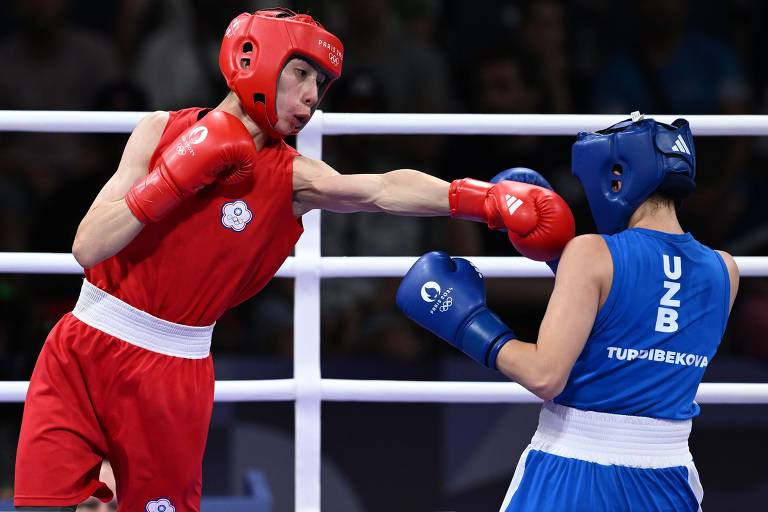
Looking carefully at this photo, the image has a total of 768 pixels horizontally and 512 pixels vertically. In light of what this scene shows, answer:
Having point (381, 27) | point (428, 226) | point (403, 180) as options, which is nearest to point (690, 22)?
point (381, 27)

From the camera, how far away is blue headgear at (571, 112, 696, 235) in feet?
7.54

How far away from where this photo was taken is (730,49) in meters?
5.67

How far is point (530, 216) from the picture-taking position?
2.33m

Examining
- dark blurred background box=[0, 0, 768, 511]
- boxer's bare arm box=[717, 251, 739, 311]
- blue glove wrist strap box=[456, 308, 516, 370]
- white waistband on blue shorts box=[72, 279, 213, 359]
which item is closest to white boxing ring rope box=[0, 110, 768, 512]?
white waistband on blue shorts box=[72, 279, 213, 359]

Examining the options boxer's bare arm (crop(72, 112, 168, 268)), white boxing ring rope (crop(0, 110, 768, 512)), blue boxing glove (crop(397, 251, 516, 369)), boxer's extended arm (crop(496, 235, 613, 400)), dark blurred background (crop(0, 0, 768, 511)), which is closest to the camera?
boxer's extended arm (crop(496, 235, 613, 400))

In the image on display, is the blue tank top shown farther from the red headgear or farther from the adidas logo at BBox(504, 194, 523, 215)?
the red headgear

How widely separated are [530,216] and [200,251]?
2.44 ft

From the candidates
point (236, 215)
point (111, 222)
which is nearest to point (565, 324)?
point (236, 215)

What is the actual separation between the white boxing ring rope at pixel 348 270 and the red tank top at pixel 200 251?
45 cm

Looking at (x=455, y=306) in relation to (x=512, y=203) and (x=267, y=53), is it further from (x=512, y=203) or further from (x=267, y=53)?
(x=267, y=53)

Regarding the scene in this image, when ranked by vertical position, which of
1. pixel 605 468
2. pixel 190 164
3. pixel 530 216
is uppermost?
pixel 190 164

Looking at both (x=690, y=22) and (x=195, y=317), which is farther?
(x=690, y=22)

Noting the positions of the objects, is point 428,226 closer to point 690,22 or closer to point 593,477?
point 690,22

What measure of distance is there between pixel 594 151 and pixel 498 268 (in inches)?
27.4
